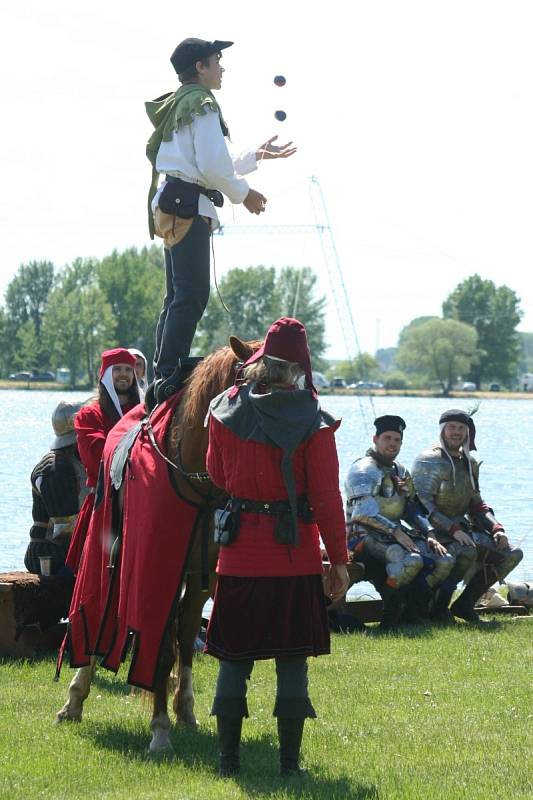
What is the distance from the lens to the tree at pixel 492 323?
112812 mm

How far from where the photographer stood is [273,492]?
18.4ft

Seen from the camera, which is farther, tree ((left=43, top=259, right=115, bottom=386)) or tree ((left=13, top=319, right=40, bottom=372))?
tree ((left=13, top=319, right=40, bottom=372))

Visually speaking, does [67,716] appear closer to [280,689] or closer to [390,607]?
[280,689]

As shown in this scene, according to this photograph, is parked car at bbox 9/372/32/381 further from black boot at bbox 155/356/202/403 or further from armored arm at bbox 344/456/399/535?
black boot at bbox 155/356/202/403

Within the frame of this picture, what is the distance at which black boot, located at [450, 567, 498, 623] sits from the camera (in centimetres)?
1098

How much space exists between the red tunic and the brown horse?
0.59 m

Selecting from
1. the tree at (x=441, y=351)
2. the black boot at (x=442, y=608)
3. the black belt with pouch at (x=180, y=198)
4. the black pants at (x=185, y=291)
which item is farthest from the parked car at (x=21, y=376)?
the black belt with pouch at (x=180, y=198)

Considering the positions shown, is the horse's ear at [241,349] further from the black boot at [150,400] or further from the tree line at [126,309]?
the tree line at [126,309]

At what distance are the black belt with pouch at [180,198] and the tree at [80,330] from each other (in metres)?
84.5

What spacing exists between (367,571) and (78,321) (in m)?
83.2

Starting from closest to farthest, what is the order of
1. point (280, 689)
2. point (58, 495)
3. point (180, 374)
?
point (280, 689), point (180, 374), point (58, 495)

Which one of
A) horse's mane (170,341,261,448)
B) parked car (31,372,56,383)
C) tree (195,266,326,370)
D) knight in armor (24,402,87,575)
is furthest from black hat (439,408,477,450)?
parked car (31,372,56,383)

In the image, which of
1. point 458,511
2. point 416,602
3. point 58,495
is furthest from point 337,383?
point 58,495

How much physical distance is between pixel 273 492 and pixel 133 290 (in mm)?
88018
